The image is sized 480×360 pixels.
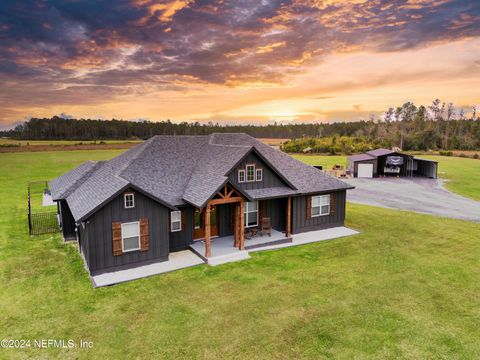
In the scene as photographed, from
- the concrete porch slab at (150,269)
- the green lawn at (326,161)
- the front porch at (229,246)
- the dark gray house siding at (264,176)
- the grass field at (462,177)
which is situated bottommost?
the concrete porch slab at (150,269)

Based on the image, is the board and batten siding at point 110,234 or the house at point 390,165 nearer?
the board and batten siding at point 110,234

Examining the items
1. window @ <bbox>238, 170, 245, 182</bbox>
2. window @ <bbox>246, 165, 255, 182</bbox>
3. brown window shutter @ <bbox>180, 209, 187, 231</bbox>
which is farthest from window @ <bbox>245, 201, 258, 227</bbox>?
brown window shutter @ <bbox>180, 209, 187, 231</bbox>

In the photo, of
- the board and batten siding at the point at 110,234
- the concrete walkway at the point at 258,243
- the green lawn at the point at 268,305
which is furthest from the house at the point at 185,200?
the green lawn at the point at 268,305

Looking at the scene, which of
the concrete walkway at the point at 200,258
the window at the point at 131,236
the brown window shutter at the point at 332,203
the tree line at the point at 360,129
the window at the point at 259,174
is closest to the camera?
the concrete walkway at the point at 200,258

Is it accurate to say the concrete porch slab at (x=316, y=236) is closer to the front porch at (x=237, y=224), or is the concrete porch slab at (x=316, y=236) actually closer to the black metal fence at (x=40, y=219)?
the front porch at (x=237, y=224)

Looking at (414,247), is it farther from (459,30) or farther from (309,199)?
(459,30)

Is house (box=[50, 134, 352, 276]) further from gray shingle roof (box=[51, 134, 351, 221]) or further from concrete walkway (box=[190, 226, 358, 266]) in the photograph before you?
concrete walkway (box=[190, 226, 358, 266])
